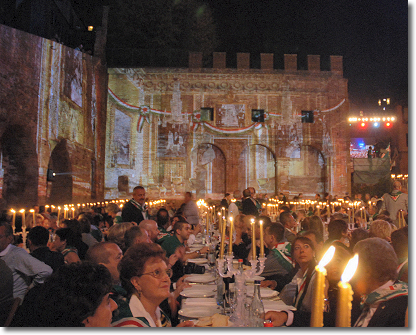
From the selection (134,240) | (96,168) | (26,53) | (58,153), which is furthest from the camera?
(96,168)

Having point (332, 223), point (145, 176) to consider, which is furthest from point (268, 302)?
point (145, 176)

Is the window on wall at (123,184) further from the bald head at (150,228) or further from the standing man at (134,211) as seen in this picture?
the bald head at (150,228)

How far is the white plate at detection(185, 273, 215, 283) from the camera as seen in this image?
3.99 meters

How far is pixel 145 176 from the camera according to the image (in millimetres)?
20250

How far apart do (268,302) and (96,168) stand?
52.0 feet

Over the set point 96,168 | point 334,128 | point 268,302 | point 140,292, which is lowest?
point 268,302

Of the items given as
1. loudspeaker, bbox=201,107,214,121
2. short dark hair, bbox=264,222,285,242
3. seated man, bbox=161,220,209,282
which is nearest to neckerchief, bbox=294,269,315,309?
short dark hair, bbox=264,222,285,242

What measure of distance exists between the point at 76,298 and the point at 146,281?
67 cm

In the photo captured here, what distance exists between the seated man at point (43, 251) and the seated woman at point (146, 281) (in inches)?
75.8

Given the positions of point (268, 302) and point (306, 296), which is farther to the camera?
point (268, 302)

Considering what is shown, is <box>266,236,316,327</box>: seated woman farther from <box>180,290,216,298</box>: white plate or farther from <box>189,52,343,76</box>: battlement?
<box>189,52,343,76</box>: battlement

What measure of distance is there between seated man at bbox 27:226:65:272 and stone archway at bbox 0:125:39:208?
25.5ft

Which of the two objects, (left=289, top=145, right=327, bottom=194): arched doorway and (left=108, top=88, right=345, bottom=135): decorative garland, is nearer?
(left=108, top=88, right=345, bottom=135): decorative garland

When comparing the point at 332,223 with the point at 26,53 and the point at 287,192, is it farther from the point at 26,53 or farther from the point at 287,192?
the point at 287,192
